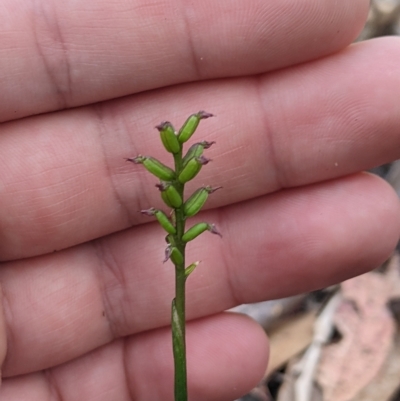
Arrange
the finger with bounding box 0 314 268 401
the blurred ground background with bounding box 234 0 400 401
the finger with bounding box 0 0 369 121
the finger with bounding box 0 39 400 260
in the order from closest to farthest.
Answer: the finger with bounding box 0 0 369 121
the finger with bounding box 0 39 400 260
the finger with bounding box 0 314 268 401
the blurred ground background with bounding box 234 0 400 401

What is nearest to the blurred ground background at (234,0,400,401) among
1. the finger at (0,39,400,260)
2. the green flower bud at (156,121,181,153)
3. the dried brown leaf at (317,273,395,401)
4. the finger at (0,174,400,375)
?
the dried brown leaf at (317,273,395,401)

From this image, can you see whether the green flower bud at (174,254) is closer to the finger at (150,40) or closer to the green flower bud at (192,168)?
the green flower bud at (192,168)

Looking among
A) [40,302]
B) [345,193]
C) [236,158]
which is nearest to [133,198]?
[236,158]

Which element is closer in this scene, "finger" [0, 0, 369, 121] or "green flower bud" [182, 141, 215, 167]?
"green flower bud" [182, 141, 215, 167]

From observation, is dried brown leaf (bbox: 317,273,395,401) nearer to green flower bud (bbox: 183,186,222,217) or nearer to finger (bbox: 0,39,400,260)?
finger (bbox: 0,39,400,260)

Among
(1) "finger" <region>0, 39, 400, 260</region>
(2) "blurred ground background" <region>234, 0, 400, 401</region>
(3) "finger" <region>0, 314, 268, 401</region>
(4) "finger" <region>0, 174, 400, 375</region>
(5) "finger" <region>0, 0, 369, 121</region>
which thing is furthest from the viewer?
(2) "blurred ground background" <region>234, 0, 400, 401</region>

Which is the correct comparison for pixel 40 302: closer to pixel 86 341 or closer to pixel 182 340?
pixel 86 341

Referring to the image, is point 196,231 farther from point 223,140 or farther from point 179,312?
point 223,140

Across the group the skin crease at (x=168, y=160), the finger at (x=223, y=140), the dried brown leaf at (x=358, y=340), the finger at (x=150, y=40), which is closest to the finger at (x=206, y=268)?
the skin crease at (x=168, y=160)

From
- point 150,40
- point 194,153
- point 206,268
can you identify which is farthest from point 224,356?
point 150,40
